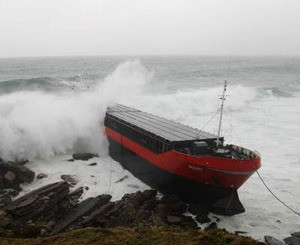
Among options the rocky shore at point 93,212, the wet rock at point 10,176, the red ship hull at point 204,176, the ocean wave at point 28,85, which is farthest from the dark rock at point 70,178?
the ocean wave at point 28,85

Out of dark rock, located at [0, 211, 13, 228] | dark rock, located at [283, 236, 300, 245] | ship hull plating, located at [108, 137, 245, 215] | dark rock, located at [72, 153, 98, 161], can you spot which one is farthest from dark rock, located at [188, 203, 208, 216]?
dark rock, located at [72, 153, 98, 161]

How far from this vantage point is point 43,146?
27.9 meters

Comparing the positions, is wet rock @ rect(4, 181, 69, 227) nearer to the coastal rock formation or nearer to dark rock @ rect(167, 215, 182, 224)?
the coastal rock formation

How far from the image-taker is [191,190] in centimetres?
1975

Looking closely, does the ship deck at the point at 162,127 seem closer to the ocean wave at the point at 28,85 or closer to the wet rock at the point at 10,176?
the wet rock at the point at 10,176

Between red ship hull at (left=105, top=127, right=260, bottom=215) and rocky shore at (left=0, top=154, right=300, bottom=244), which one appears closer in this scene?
rocky shore at (left=0, top=154, right=300, bottom=244)

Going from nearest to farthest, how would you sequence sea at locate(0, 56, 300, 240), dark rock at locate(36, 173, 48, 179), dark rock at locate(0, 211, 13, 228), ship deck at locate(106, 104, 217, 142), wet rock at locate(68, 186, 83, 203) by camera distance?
1. dark rock at locate(0, 211, 13, 228)
2. wet rock at locate(68, 186, 83, 203)
3. sea at locate(0, 56, 300, 240)
4. ship deck at locate(106, 104, 217, 142)
5. dark rock at locate(36, 173, 48, 179)

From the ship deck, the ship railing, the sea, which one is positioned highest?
the ship deck

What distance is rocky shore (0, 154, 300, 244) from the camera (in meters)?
16.4

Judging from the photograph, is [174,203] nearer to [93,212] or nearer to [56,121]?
[93,212]

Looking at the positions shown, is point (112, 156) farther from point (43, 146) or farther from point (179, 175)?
point (179, 175)

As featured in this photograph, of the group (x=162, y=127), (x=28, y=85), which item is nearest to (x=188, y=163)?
(x=162, y=127)

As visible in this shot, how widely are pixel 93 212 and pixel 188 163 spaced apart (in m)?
5.89

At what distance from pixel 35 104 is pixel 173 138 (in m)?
16.8
